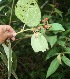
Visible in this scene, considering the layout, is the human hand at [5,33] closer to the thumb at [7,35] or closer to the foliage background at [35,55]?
the thumb at [7,35]

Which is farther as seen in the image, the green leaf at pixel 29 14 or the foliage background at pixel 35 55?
the foliage background at pixel 35 55

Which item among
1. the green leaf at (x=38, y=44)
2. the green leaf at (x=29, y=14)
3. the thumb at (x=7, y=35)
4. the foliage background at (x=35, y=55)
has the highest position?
the green leaf at (x=29, y=14)

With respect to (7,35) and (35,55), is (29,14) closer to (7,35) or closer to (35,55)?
(7,35)

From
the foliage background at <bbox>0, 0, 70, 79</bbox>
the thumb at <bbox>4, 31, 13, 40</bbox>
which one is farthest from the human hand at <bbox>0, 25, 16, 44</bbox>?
the foliage background at <bbox>0, 0, 70, 79</bbox>

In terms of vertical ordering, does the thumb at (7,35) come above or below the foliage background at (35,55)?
above

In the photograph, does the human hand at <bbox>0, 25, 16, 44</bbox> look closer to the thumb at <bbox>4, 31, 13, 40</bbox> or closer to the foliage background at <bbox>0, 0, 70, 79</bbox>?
the thumb at <bbox>4, 31, 13, 40</bbox>

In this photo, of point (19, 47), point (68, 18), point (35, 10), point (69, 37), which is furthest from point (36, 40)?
point (19, 47)

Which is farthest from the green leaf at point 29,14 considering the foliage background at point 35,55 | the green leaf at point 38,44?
the foliage background at point 35,55

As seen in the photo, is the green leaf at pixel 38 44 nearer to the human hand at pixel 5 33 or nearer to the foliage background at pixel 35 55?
the human hand at pixel 5 33

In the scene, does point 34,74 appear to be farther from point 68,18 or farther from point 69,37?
point 69,37
